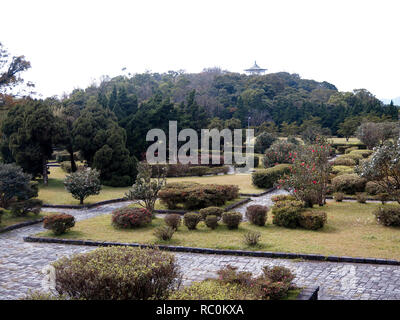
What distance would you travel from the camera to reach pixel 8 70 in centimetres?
2720

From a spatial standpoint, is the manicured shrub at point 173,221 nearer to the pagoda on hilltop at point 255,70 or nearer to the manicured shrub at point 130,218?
the manicured shrub at point 130,218

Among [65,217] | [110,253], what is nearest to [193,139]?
[65,217]

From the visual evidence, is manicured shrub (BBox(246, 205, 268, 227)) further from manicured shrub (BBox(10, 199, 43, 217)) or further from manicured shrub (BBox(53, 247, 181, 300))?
manicured shrub (BBox(10, 199, 43, 217))

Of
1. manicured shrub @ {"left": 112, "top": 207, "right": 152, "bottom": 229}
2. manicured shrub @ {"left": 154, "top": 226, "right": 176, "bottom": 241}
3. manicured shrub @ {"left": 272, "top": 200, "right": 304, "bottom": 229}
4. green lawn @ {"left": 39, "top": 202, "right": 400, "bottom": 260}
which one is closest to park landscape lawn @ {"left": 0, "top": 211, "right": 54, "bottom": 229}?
green lawn @ {"left": 39, "top": 202, "right": 400, "bottom": 260}

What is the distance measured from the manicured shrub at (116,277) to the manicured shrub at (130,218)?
609 centimetres

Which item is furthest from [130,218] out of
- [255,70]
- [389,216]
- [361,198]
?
[255,70]

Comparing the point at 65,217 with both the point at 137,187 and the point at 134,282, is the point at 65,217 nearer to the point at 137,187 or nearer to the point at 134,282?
the point at 137,187

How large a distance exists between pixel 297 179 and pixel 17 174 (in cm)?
976

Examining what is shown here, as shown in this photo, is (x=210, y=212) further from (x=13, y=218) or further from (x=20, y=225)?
(x=13, y=218)

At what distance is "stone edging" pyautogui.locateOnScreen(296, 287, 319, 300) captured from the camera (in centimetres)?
664

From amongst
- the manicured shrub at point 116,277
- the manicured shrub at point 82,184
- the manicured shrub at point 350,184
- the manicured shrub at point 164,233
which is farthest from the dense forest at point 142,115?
the manicured shrub at point 116,277

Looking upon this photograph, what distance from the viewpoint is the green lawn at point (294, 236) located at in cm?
994

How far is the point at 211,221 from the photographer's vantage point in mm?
12281
